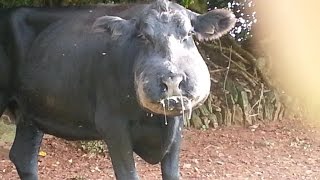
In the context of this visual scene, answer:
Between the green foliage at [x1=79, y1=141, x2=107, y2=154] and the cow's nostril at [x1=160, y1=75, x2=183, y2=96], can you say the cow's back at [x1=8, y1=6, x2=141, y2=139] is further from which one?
the green foliage at [x1=79, y1=141, x2=107, y2=154]

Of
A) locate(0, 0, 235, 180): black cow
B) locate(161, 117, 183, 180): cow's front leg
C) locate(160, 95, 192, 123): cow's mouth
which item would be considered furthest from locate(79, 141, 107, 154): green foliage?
locate(160, 95, 192, 123): cow's mouth

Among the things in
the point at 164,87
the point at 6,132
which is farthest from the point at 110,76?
the point at 6,132

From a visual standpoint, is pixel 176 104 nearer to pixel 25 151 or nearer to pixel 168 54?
pixel 168 54

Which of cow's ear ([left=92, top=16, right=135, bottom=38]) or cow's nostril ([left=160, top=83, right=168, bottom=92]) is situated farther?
cow's ear ([left=92, top=16, right=135, bottom=38])

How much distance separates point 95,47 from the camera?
5.18 m

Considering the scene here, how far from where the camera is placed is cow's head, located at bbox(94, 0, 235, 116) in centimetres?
421

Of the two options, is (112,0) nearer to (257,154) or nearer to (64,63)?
(257,154)

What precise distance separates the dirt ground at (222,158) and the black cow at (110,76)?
1.60 metres

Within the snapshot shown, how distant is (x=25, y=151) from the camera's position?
5941mm

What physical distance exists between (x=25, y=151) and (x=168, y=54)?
6.84 feet

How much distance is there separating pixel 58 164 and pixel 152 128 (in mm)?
3111

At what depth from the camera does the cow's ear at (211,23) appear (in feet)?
15.7

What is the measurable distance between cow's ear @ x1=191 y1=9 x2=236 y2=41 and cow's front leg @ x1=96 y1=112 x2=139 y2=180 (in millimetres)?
777

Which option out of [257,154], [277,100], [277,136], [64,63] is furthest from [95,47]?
[277,100]
